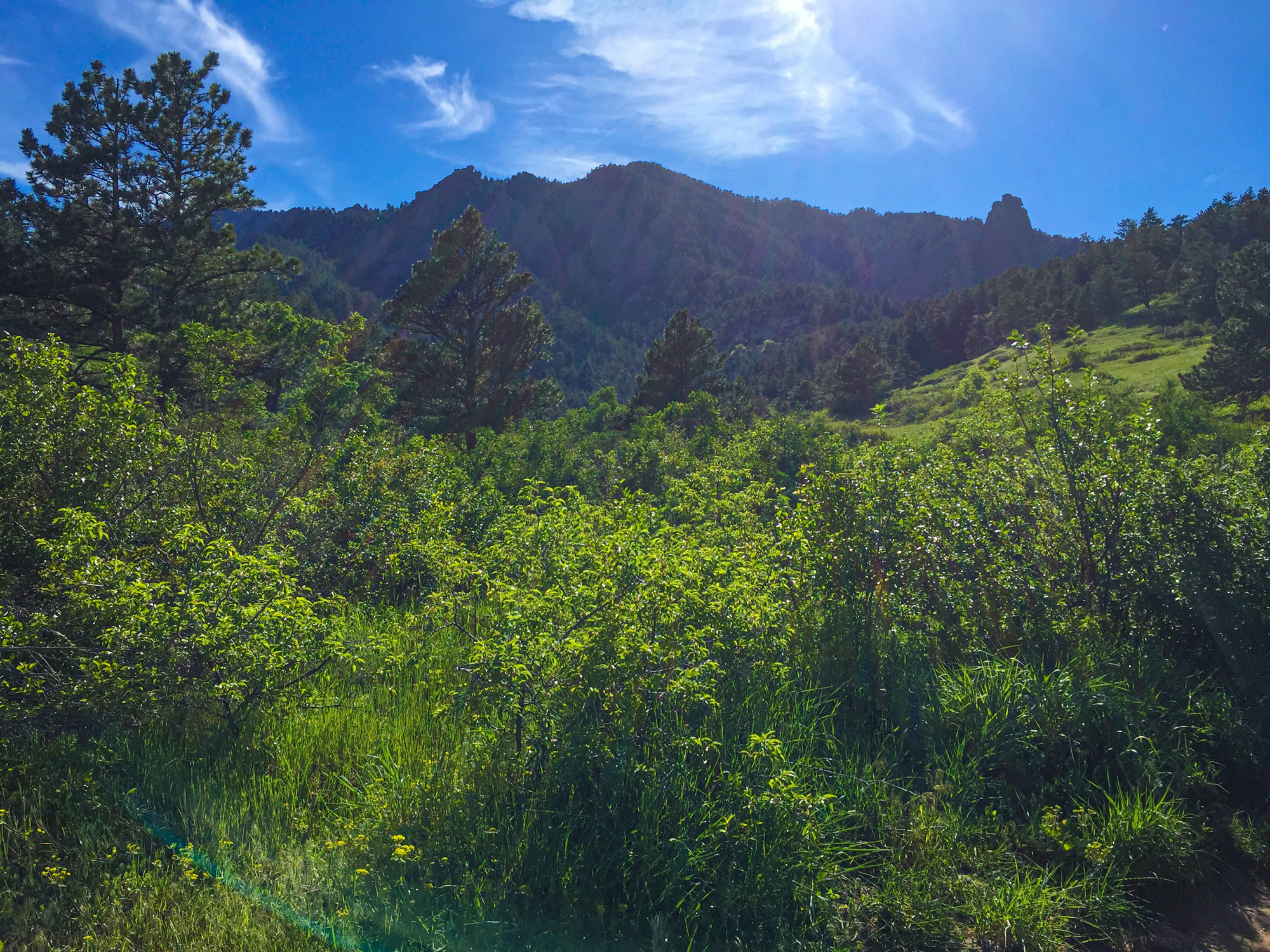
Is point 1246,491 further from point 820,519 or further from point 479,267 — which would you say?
point 479,267

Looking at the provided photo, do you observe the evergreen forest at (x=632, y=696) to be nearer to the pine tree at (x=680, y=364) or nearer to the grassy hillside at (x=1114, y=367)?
the grassy hillside at (x=1114, y=367)

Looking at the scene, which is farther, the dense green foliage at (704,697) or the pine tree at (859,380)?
the pine tree at (859,380)

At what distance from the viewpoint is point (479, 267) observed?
22547mm

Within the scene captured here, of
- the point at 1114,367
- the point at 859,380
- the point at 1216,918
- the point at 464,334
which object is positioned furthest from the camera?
the point at 859,380

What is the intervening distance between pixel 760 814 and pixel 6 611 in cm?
491

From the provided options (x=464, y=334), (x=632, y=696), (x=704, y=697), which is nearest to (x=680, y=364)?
(x=464, y=334)

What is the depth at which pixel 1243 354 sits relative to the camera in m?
20.4

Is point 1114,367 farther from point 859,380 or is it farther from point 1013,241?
point 1013,241

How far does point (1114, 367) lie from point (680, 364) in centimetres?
1928

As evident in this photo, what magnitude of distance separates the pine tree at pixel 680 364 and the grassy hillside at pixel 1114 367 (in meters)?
7.94

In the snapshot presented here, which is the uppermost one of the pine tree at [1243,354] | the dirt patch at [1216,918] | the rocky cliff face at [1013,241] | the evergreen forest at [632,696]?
the rocky cliff face at [1013,241]

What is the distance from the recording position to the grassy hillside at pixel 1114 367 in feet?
83.3

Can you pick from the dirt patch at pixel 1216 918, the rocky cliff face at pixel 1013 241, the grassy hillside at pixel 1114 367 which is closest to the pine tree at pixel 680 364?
the grassy hillside at pixel 1114 367

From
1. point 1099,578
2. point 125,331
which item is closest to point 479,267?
point 125,331
